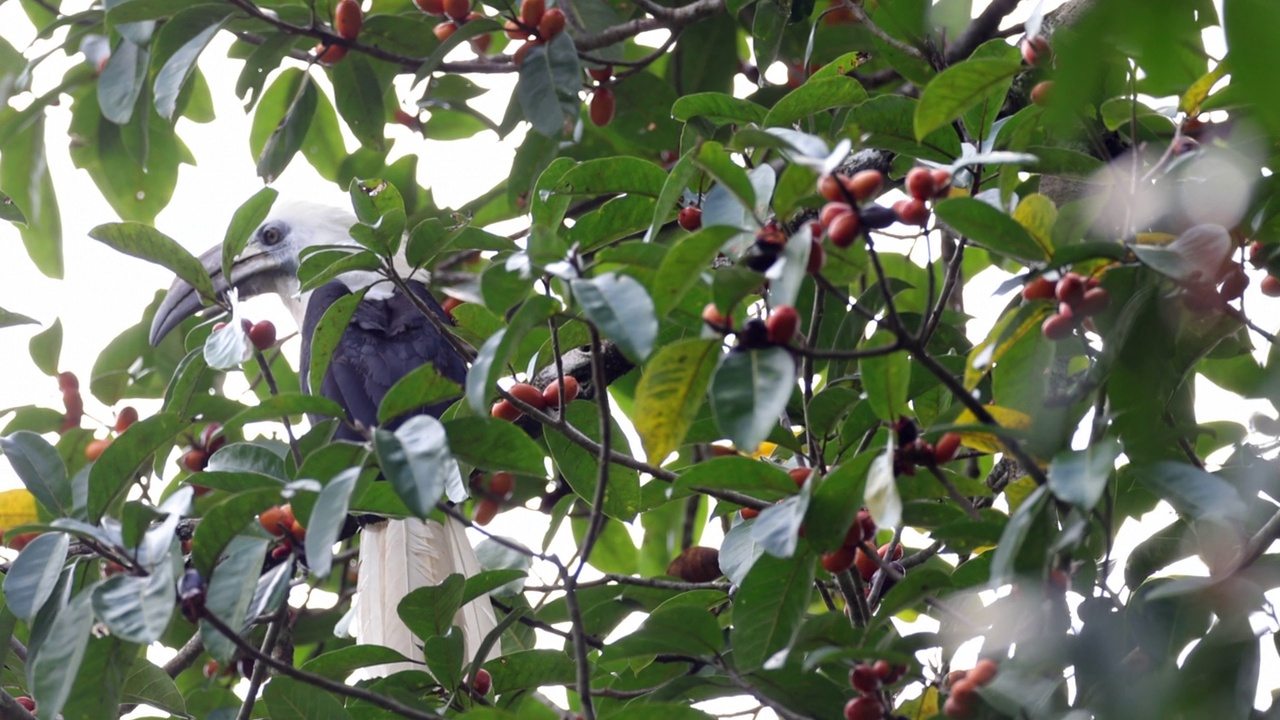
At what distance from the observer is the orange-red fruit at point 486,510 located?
2617mm

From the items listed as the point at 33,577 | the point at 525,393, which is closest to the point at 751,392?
the point at 525,393

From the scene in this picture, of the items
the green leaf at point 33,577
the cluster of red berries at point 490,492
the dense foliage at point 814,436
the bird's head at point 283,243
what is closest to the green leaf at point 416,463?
the dense foliage at point 814,436

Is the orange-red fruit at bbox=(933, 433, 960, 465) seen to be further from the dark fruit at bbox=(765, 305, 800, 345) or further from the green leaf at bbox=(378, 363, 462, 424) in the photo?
the green leaf at bbox=(378, 363, 462, 424)

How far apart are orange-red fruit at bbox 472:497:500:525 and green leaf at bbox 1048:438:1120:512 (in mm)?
1595

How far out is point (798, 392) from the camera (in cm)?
182

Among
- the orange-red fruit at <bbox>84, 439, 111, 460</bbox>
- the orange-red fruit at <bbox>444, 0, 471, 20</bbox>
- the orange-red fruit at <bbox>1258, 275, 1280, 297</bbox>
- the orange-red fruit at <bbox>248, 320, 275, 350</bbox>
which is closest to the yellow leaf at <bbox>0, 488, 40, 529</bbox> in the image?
the orange-red fruit at <bbox>84, 439, 111, 460</bbox>

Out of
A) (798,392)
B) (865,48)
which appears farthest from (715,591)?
(865,48)

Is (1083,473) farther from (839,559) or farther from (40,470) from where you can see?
(40,470)

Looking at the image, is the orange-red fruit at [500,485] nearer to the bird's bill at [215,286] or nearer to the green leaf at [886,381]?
the bird's bill at [215,286]

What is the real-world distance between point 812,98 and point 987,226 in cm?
44

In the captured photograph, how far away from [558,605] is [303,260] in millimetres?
946

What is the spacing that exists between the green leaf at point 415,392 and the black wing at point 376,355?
201 centimetres

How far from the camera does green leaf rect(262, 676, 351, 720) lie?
1.63 m

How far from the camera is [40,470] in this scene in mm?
1647
